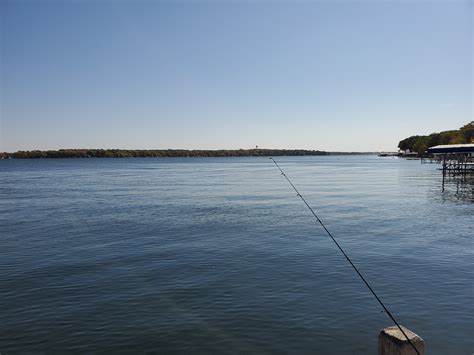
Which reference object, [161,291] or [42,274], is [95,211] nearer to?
[42,274]

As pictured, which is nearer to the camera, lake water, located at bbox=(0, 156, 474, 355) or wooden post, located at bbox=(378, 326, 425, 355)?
wooden post, located at bbox=(378, 326, 425, 355)

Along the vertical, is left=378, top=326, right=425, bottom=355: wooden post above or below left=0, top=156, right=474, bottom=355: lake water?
above

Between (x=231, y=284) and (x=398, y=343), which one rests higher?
(x=398, y=343)

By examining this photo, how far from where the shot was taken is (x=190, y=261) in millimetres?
18359

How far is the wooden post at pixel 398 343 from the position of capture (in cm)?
606

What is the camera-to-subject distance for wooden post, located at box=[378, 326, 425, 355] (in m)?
6.06

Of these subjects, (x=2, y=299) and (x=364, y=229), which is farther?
(x=364, y=229)

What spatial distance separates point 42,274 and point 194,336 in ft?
30.4

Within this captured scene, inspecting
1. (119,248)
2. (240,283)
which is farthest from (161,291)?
(119,248)

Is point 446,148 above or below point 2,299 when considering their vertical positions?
above

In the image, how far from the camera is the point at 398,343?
6094mm

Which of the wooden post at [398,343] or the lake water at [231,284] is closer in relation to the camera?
the wooden post at [398,343]

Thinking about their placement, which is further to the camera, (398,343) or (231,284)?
(231,284)

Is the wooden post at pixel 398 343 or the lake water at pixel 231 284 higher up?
the wooden post at pixel 398 343
